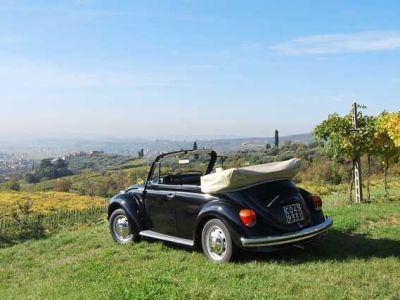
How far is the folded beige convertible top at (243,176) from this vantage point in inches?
269

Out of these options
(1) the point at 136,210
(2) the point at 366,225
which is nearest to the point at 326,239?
(2) the point at 366,225

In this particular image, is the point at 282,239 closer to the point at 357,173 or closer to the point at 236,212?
the point at 236,212

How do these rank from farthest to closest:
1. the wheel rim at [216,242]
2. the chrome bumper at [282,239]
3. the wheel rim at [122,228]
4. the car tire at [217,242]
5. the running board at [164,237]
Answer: the wheel rim at [122,228]
the running board at [164,237]
the wheel rim at [216,242]
the car tire at [217,242]
the chrome bumper at [282,239]

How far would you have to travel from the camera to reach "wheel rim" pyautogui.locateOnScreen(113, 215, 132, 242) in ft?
29.3

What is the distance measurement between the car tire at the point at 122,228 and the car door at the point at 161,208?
473mm

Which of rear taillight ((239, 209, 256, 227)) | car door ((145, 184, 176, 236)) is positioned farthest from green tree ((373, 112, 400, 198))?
rear taillight ((239, 209, 256, 227))

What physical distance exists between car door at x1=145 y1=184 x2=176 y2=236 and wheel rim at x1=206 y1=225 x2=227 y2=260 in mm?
921

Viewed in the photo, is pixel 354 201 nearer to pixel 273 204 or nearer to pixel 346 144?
pixel 346 144

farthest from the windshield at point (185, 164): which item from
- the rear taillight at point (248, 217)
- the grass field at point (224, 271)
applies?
A: the rear taillight at point (248, 217)

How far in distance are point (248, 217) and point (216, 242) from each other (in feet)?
2.39

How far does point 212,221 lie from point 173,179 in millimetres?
1963

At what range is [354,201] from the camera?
13.1 m

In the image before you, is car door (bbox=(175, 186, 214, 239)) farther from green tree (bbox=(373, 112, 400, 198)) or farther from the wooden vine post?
the wooden vine post

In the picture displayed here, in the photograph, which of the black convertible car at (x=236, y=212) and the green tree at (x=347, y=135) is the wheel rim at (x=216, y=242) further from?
the green tree at (x=347, y=135)
